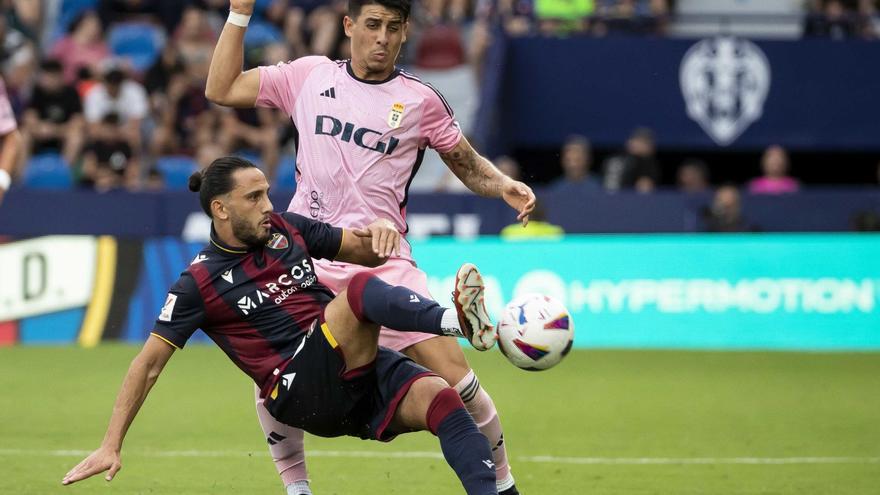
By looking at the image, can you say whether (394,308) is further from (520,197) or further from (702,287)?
(702,287)

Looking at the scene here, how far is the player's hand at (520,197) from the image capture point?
6.64 meters

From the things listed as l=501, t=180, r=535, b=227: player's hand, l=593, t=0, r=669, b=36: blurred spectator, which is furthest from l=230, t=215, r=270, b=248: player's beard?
l=593, t=0, r=669, b=36: blurred spectator

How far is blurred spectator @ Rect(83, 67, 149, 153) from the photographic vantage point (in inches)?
717

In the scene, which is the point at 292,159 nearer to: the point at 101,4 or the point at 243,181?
the point at 101,4

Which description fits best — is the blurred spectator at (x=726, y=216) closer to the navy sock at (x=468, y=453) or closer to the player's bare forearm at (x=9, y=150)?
the player's bare forearm at (x=9, y=150)

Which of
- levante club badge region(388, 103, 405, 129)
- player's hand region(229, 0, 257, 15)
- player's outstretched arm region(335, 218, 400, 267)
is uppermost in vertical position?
player's hand region(229, 0, 257, 15)

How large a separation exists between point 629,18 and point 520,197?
42.8ft

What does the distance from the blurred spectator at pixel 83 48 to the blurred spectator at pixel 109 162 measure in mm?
1841

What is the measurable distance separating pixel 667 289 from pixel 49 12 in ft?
37.2

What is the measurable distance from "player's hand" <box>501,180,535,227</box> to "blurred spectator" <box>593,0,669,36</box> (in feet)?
41.0

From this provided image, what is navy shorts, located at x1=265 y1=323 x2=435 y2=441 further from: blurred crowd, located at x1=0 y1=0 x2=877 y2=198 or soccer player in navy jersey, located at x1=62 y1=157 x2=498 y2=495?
blurred crowd, located at x1=0 y1=0 x2=877 y2=198

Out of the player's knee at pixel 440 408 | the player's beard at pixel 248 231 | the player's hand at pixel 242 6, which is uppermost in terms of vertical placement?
the player's hand at pixel 242 6

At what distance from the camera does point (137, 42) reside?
20266 millimetres

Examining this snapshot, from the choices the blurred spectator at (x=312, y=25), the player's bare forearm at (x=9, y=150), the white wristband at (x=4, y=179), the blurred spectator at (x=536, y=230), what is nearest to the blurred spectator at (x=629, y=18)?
the blurred spectator at (x=312, y=25)
